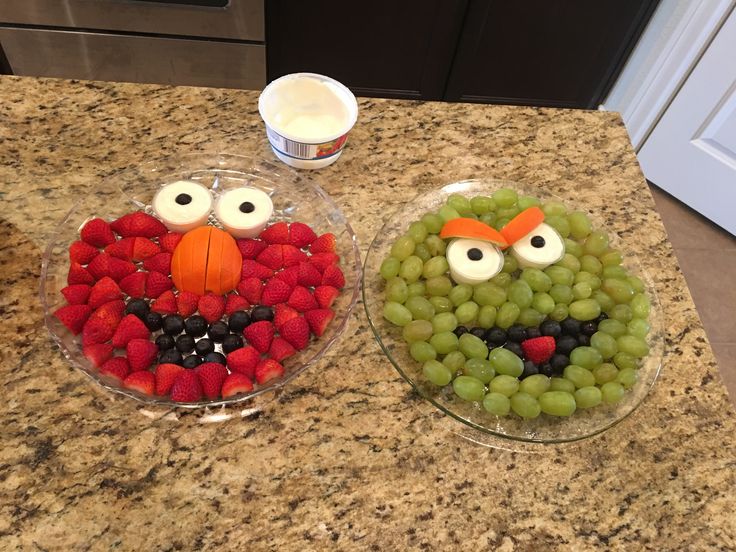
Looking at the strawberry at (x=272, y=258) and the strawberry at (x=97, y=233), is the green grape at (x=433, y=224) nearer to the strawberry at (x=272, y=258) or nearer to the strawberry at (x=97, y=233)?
the strawberry at (x=272, y=258)

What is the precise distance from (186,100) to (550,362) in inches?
33.5

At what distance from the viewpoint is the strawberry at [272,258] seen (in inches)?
39.6

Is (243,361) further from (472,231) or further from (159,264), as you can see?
(472,231)

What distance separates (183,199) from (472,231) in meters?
0.49

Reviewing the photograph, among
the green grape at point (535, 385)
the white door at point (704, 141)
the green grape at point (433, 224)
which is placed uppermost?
the green grape at point (433, 224)

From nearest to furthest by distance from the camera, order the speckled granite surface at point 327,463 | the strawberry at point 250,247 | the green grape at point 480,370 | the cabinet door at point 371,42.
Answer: the speckled granite surface at point 327,463 → the green grape at point 480,370 → the strawberry at point 250,247 → the cabinet door at point 371,42

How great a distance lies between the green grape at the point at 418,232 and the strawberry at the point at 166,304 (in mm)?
401

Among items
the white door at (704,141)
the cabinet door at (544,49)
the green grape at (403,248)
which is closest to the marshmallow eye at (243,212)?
the green grape at (403,248)

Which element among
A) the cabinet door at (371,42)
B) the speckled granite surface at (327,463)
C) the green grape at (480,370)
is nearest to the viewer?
the speckled granite surface at (327,463)

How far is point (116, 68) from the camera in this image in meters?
2.05

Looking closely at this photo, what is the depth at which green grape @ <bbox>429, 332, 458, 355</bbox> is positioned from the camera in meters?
0.93

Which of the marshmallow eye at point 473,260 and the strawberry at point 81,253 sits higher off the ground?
the marshmallow eye at point 473,260

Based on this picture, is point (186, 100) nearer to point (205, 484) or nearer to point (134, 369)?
point (134, 369)

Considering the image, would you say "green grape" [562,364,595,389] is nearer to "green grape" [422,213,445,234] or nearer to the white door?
"green grape" [422,213,445,234]
